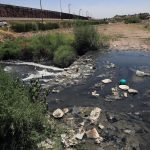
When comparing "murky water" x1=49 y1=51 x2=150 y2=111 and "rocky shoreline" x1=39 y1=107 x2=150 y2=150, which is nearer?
"rocky shoreline" x1=39 y1=107 x2=150 y2=150

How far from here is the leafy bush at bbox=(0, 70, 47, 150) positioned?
8633 mm

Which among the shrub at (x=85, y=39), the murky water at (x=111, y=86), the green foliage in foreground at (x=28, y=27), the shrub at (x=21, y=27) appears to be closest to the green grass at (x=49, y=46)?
the shrub at (x=85, y=39)

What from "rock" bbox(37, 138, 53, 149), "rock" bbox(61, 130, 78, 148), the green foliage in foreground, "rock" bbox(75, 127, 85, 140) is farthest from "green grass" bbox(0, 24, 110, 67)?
"rock" bbox(37, 138, 53, 149)

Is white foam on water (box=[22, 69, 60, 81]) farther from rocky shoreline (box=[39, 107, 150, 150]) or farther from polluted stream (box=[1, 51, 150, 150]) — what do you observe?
rocky shoreline (box=[39, 107, 150, 150])

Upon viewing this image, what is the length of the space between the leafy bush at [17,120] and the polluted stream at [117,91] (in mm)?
2943

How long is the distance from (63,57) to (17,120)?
16336mm

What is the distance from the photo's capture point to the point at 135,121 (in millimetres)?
12875

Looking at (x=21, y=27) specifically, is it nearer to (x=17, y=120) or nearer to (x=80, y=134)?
(x=80, y=134)

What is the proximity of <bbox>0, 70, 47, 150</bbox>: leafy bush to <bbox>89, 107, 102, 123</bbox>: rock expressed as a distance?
3.16 metres

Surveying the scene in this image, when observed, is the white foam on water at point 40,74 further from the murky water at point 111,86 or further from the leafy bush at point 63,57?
the murky water at point 111,86

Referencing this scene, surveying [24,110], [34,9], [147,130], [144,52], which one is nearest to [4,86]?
[24,110]

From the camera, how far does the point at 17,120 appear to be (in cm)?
868

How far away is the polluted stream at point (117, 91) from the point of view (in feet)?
40.3

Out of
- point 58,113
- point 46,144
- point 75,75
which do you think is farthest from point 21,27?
point 46,144
